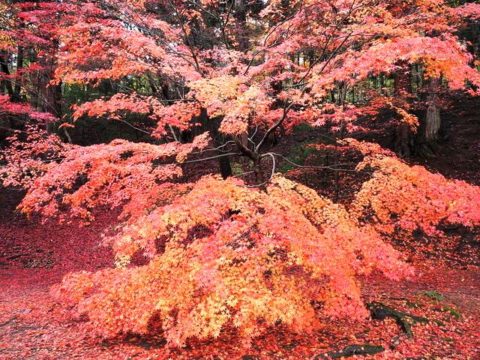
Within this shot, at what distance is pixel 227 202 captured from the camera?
6660 mm

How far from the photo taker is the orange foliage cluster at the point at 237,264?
6102mm

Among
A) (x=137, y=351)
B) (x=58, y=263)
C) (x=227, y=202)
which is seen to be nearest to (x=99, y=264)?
(x=58, y=263)

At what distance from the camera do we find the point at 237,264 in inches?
253

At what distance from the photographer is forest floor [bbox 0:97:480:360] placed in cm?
834

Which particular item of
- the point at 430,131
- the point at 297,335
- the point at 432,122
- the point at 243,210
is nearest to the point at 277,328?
the point at 297,335

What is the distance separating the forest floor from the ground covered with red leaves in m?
0.02

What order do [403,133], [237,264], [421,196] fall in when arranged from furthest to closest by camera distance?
[403,133], [421,196], [237,264]

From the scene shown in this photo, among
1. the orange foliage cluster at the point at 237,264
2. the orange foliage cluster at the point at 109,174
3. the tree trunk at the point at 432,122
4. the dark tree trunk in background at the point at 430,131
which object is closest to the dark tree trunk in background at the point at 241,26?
the orange foliage cluster at the point at 109,174

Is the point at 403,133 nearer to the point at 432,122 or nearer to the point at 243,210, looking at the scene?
the point at 432,122

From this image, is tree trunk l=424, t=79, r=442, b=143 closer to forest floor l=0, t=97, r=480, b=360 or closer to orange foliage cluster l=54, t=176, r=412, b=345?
forest floor l=0, t=97, r=480, b=360

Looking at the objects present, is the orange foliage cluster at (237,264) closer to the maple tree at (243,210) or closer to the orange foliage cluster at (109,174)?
the maple tree at (243,210)

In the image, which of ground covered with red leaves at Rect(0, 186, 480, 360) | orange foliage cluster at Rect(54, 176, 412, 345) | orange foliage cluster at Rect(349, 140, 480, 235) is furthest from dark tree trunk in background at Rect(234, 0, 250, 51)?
ground covered with red leaves at Rect(0, 186, 480, 360)

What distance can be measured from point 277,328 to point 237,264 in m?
4.18

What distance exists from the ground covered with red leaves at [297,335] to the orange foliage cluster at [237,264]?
4.59 ft
